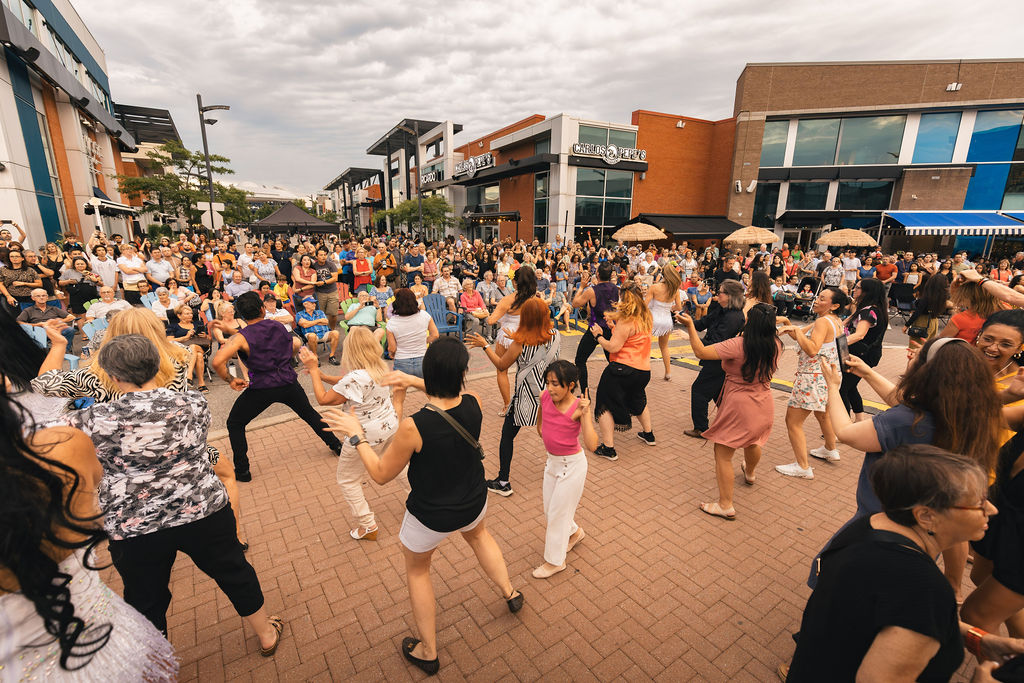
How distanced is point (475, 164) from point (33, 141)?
2481 cm

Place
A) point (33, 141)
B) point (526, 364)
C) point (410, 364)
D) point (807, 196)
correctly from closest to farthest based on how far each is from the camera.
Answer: point (526, 364), point (410, 364), point (33, 141), point (807, 196)

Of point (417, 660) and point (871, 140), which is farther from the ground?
point (871, 140)

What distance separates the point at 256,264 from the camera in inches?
409

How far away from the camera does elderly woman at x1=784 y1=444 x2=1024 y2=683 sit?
142cm

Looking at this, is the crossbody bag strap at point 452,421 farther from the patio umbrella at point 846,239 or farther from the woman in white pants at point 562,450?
the patio umbrella at point 846,239

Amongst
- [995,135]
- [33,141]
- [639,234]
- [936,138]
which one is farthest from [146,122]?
[995,135]

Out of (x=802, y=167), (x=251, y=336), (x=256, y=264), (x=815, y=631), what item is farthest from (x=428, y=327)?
(x=802, y=167)

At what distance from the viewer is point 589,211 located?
94.1ft

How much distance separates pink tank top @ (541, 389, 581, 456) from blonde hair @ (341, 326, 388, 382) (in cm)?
149

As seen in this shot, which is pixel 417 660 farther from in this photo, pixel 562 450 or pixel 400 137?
pixel 400 137

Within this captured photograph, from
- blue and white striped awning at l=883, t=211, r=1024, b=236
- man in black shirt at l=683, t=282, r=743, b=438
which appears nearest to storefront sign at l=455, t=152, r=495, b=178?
blue and white striped awning at l=883, t=211, r=1024, b=236

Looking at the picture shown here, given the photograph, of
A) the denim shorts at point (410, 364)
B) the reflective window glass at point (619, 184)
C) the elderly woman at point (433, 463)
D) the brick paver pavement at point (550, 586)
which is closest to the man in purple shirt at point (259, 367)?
the brick paver pavement at point (550, 586)

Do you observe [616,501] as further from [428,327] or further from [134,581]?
[134,581]

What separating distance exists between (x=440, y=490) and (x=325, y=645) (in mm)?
1503
